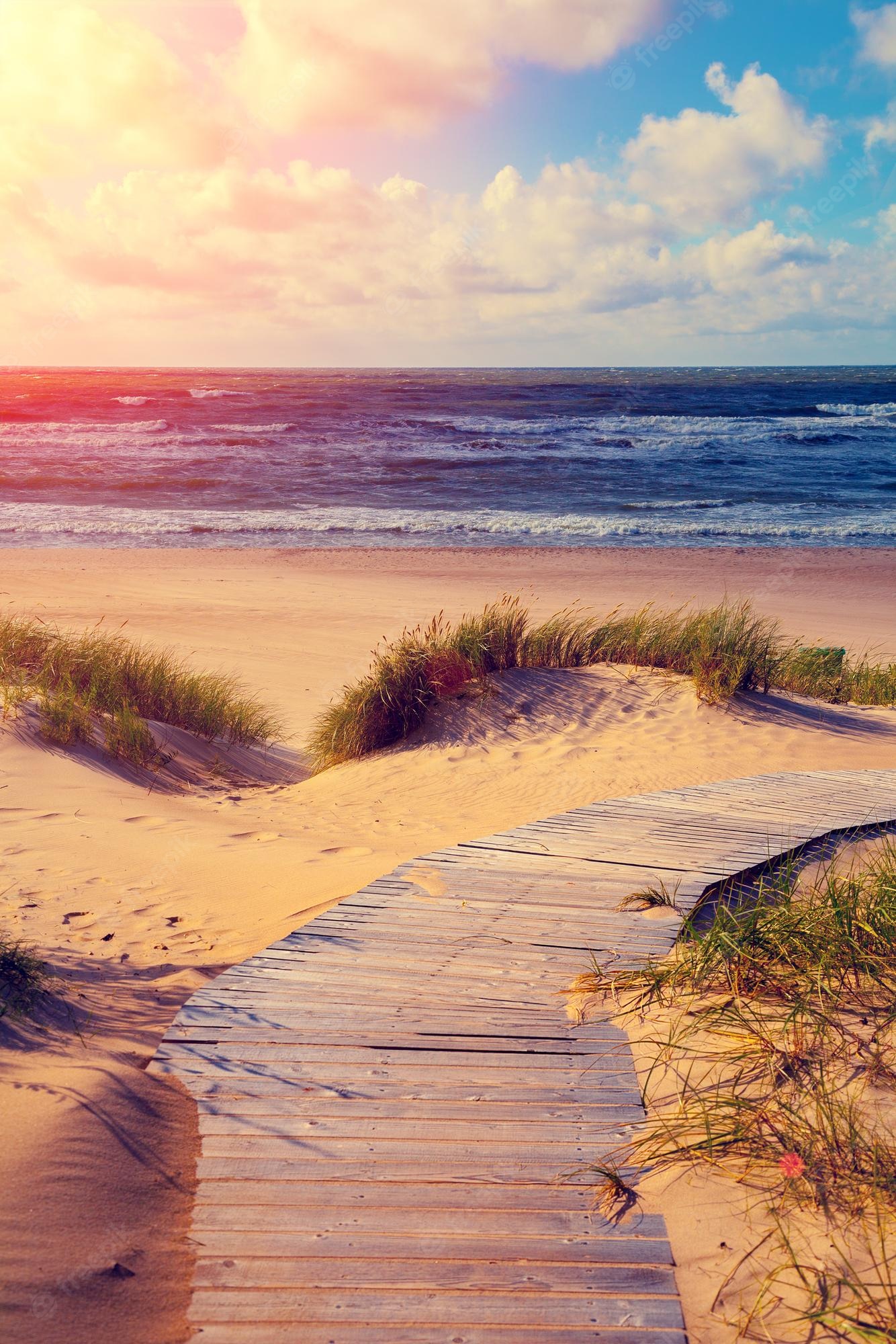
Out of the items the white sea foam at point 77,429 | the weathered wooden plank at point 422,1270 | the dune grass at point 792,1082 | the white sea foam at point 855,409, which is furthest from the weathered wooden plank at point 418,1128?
the white sea foam at point 855,409

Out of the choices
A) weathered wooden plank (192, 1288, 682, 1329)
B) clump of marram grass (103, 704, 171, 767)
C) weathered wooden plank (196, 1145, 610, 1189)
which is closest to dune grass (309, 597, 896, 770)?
clump of marram grass (103, 704, 171, 767)

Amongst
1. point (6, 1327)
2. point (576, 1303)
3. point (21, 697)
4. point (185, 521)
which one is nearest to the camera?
point (6, 1327)

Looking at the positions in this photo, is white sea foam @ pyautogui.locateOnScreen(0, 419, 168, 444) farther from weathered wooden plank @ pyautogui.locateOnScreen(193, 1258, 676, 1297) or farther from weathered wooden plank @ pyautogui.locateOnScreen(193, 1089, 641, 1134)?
weathered wooden plank @ pyautogui.locateOnScreen(193, 1258, 676, 1297)

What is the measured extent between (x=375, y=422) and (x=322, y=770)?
129ft

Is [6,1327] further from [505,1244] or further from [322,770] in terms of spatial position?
[322,770]

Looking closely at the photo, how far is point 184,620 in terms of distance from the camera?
48.4 feet

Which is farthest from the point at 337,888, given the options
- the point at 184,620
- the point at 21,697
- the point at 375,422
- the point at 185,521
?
the point at 375,422

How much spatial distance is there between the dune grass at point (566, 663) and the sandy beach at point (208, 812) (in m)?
0.30

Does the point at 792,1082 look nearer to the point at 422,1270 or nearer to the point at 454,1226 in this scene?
the point at 454,1226

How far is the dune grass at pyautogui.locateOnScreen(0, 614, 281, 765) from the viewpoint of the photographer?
750 centimetres

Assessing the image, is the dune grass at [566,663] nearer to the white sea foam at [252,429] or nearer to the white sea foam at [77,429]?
the white sea foam at [77,429]

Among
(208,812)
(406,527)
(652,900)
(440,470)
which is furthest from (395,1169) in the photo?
(440,470)

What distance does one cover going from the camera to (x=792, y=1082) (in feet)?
9.56

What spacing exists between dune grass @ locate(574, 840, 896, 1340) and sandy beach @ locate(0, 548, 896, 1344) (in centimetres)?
33
